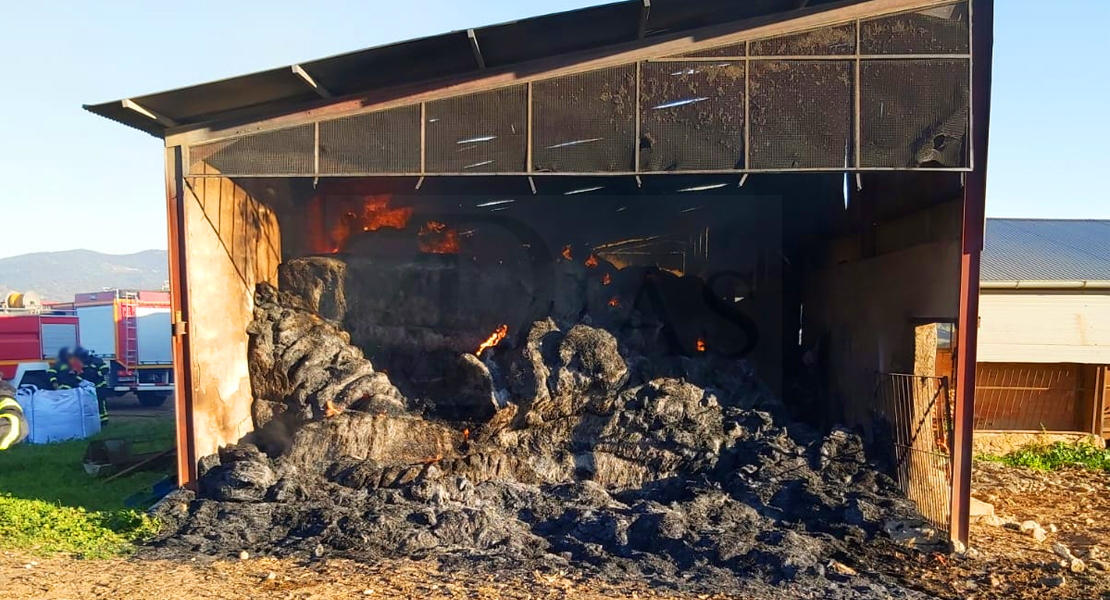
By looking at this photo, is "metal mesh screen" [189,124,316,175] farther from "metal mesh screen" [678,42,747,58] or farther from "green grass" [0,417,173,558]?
"metal mesh screen" [678,42,747,58]

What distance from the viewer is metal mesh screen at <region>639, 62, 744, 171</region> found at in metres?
9.39

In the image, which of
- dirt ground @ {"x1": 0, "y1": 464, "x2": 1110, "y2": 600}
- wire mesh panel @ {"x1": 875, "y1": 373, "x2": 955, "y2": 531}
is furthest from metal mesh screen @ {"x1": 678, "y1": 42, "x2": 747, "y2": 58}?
dirt ground @ {"x1": 0, "y1": 464, "x2": 1110, "y2": 600}

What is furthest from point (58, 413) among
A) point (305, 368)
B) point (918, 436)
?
point (918, 436)

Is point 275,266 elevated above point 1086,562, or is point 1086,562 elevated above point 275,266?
point 275,266

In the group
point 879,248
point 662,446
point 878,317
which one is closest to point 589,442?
point 662,446

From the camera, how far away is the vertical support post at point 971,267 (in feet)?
28.9

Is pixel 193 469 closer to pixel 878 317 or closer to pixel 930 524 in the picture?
pixel 930 524

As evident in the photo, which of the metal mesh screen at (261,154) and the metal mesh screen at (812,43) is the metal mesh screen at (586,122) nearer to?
the metal mesh screen at (812,43)

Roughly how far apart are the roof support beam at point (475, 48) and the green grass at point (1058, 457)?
11821 mm

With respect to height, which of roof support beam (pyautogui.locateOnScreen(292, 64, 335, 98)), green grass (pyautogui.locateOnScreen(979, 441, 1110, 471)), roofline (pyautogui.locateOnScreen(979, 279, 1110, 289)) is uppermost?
roof support beam (pyautogui.locateOnScreen(292, 64, 335, 98))

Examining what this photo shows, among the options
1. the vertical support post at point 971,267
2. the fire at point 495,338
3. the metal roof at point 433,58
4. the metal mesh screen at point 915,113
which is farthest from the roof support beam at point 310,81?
the vertical support post at point 971,267

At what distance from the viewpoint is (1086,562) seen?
8438 millimetres

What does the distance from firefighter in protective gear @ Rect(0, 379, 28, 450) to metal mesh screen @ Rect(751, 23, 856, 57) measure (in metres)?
15.1

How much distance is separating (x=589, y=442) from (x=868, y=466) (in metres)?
3.97
